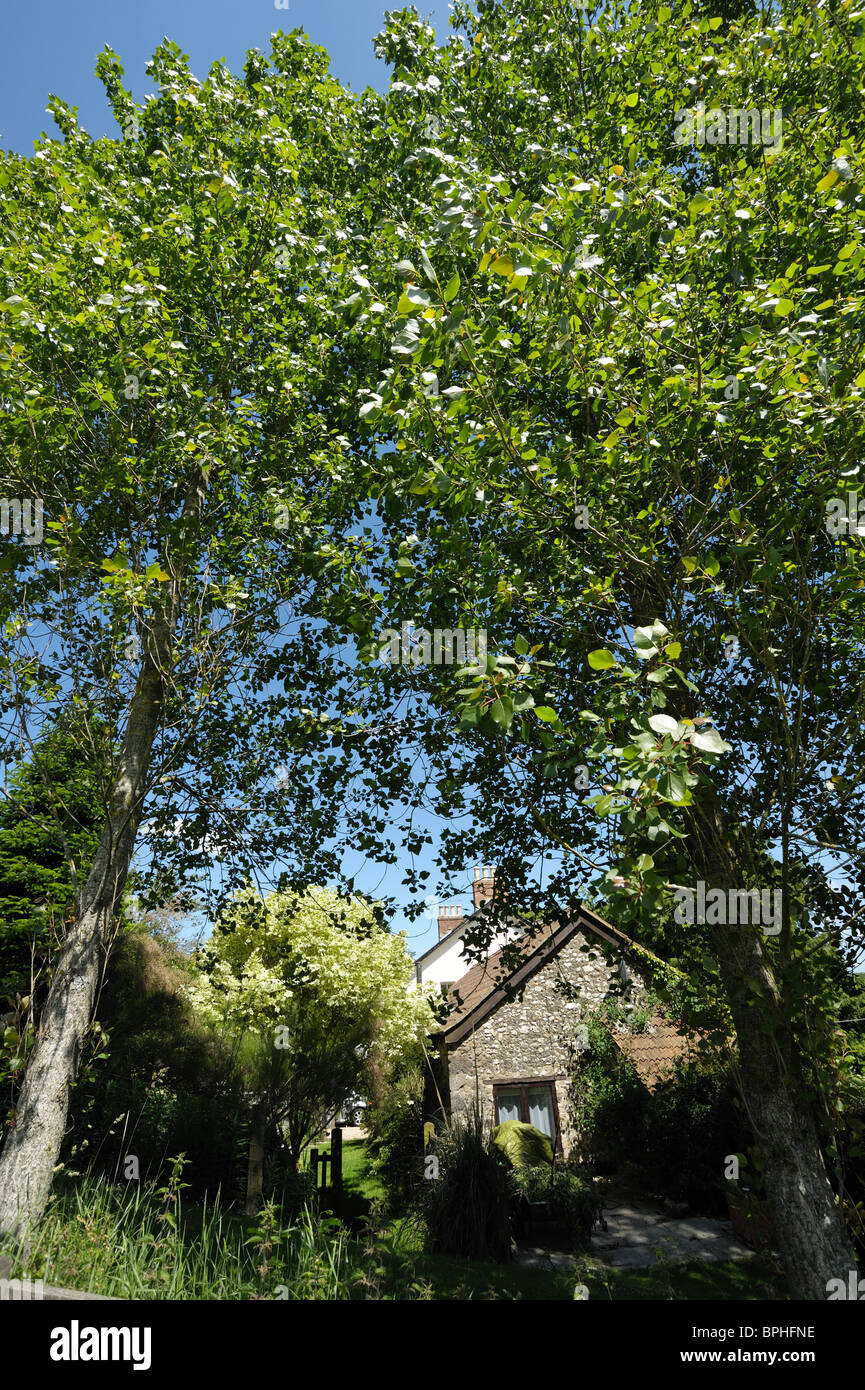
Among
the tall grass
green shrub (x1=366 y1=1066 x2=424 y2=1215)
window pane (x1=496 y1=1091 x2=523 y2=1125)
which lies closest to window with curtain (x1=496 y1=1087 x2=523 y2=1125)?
window pane (x1=496 y1=1091 x2=523 y2=1125)

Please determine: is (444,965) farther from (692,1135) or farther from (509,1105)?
(692,1135)

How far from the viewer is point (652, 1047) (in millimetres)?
16422

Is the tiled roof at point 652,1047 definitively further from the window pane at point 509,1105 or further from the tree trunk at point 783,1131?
the tree trunk at point 783,1131

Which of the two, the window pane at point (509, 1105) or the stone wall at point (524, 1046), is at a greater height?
the stone wall at point (524, 1046)

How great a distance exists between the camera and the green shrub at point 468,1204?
9578mm

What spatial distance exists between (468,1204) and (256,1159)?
13.5 feet

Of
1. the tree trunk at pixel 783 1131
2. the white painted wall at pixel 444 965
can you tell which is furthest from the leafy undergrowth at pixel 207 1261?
the white painted wall at pixel 444 965

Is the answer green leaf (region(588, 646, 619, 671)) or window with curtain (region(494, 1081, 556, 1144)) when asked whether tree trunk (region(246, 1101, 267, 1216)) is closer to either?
window with curtain (region(494, 1081, 556, 1144))

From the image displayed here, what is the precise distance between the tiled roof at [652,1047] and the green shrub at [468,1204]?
6860mm

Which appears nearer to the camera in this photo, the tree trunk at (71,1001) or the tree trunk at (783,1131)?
the tree trunk at (783,1131)

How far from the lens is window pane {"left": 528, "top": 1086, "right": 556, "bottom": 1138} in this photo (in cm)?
1608

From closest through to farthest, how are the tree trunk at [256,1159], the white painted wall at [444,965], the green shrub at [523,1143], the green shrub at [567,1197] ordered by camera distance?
the tree trunk at [256,1159], the green shrub at [567,1197], the green shrub at [523,1143], the white painted wall at [444,965]

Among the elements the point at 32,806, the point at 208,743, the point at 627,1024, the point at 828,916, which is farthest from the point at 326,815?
the point at 627,1024

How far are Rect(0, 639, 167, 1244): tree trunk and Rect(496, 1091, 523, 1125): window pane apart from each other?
1255 centimetres
